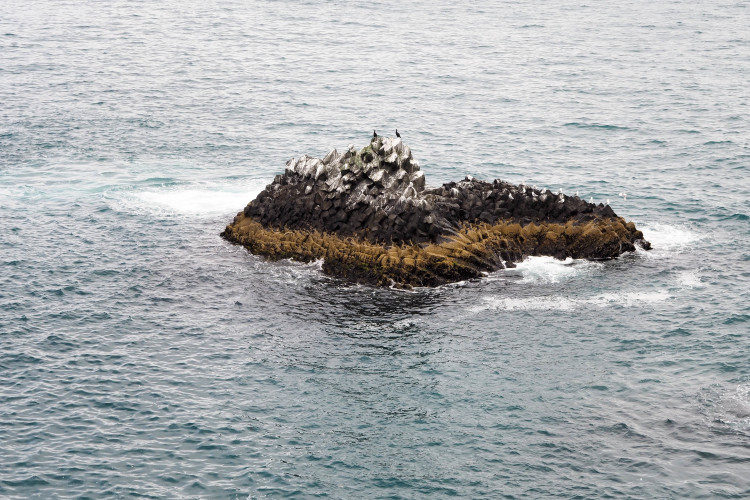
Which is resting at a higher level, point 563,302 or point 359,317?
point 563,302

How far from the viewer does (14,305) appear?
7925 centimetres

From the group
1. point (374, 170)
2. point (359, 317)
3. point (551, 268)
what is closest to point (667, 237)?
point (551, 268)

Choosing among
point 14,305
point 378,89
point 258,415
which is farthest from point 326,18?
point 258,415

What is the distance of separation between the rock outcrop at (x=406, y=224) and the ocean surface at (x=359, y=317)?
2068mm

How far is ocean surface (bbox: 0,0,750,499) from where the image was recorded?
5901 cm

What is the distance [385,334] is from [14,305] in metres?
30.5

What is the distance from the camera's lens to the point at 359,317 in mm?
76000

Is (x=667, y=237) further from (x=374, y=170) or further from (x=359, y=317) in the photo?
(x=359, y=317)

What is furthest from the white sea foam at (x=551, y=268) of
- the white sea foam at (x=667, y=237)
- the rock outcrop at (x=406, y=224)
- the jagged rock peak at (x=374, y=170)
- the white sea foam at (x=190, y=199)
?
the white sea foam at (x=190, y=199)

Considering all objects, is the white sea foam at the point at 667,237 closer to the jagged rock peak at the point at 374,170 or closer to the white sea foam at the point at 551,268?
the white sea foam at the point at 551,268

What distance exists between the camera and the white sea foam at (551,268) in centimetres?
8125

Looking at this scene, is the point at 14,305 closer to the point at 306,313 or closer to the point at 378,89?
the point at 306,313

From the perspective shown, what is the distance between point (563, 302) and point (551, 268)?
5854 millimetres

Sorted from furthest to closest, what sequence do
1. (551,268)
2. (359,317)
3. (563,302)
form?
1. (551,268)
2. (563,302)
3. (359,317)
